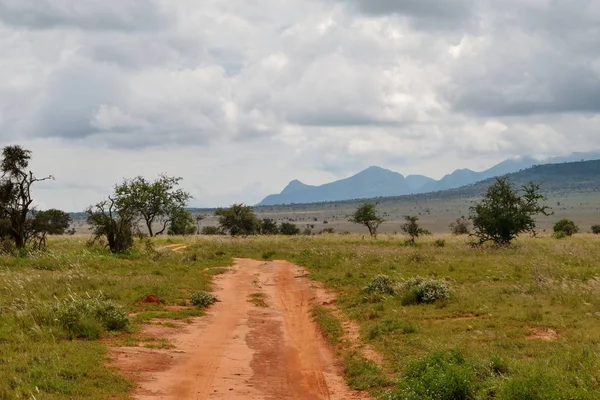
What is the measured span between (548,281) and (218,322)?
1239 cm

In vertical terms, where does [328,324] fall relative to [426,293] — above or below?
below

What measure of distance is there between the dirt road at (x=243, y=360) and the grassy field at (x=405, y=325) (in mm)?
614

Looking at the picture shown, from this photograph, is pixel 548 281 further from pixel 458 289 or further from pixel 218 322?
pixel 218 322

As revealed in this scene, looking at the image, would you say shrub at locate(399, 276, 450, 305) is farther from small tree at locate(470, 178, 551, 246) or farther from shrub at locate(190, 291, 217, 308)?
small tree at locate(470, 178, 551, 246)

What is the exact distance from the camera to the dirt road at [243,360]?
10836mm

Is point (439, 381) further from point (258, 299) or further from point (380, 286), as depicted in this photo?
point (258, 299)

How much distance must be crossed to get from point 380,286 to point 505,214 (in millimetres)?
23242

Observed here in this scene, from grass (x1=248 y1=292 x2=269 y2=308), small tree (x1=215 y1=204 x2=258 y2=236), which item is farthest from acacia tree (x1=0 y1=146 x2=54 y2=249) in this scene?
small tree (x1=215 y1=204 x2=258 y2=236)

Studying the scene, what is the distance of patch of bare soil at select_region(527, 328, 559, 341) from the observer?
13.2m

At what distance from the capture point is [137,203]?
66.0 meters

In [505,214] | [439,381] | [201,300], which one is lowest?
[439,381]

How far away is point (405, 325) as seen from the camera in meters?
15.3

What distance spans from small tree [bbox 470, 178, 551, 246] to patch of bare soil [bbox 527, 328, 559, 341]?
28.3 meters

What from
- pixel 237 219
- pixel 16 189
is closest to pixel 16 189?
pixel 16 189
